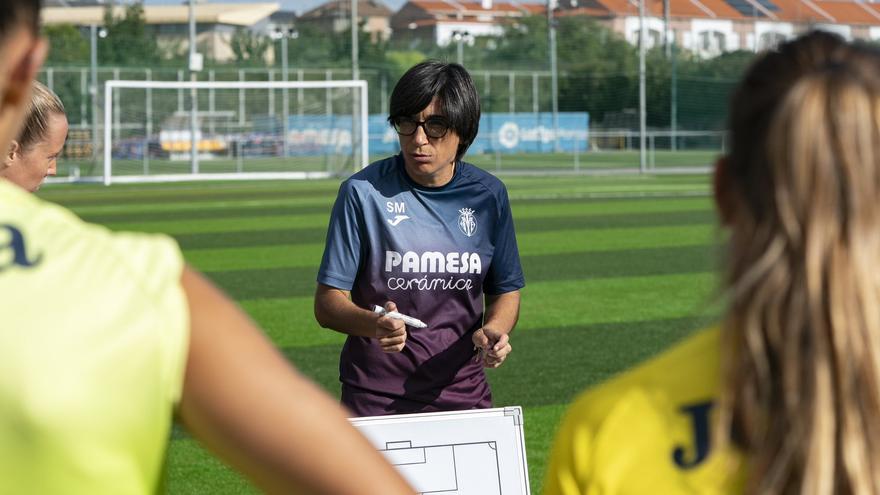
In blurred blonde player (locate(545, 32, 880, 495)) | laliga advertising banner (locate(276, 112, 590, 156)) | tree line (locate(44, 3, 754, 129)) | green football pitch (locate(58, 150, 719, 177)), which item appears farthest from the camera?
tree line (locate(44, 3, 754, 129))

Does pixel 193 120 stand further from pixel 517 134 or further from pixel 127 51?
pixel 517 134

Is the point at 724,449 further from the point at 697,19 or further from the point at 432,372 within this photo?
the point at 697,19

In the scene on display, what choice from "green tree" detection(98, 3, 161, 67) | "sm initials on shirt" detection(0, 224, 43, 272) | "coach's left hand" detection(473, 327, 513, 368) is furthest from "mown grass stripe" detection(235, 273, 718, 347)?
"green tree" detection(98, 3, 161, 67)

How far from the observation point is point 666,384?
1.53 metres

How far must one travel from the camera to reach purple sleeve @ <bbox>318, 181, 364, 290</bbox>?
448 centimetres

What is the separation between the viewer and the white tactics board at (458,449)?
3.99m

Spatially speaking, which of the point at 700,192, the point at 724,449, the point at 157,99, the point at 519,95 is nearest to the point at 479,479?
the point at 724,449

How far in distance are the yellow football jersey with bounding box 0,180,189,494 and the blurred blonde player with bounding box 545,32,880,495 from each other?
534mm

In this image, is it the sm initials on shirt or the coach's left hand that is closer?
the sm initials on shirt

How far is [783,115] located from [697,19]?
6662 cm

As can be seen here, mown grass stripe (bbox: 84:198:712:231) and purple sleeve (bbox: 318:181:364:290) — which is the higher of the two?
purple sleeve (bbox: 318:181:364:290)

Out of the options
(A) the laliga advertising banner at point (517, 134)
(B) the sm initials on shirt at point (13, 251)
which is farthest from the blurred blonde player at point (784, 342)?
(A) the laliga advertising banner at point (517, 134)

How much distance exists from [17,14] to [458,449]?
Result: 2.93m

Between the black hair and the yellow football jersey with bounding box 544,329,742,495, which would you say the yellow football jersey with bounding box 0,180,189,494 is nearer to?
the black hair
